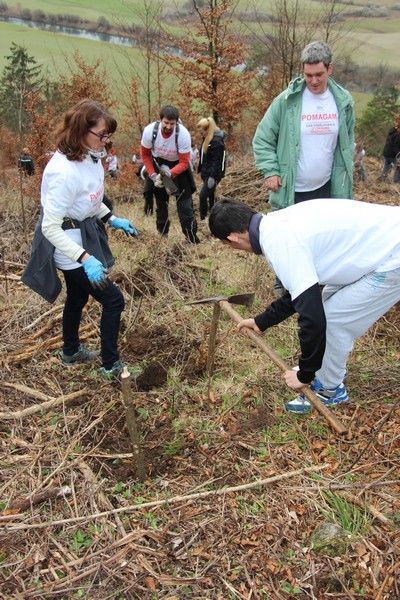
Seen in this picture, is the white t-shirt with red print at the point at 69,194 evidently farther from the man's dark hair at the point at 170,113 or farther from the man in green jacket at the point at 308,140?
the man's dark hair at the point at 170,113

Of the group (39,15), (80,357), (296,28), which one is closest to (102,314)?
(80,357)

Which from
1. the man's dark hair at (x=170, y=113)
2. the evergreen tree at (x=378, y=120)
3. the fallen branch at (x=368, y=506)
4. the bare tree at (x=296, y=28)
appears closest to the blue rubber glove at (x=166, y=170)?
the man's dark hair at (x=170, y=113)

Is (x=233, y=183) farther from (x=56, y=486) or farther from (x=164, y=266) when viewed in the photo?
(x=56, y=486)

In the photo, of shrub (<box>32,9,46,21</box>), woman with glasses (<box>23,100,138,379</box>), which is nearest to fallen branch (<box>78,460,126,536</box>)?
woman with glasses (<box>23,100,138,379</box>)

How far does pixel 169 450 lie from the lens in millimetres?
2643

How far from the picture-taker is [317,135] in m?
3.34

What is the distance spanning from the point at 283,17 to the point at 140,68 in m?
8.25

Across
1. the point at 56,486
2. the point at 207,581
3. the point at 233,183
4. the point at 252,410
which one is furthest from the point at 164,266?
the point at 233,183

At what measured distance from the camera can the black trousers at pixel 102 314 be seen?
9.45 ft

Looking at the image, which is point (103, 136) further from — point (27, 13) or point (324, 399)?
point (27, 13)

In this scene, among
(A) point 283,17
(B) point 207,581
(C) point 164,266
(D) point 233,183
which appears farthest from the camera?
(A) point 283,17

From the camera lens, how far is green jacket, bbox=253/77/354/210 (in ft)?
10.9

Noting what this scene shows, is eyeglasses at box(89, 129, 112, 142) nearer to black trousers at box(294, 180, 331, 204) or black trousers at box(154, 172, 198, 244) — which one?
black trousers at box(294, 180, 331, 204)

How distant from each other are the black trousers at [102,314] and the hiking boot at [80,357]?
3 cm
